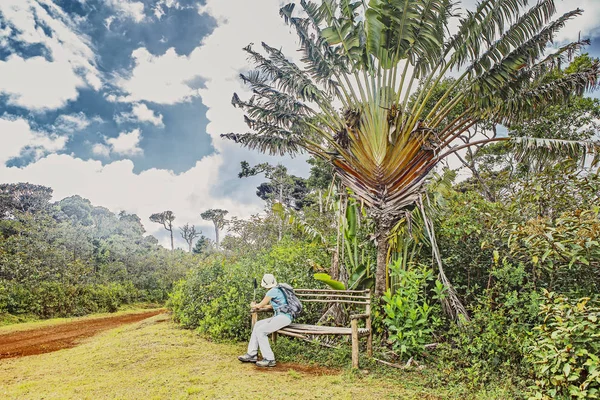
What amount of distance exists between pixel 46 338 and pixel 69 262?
7234mm

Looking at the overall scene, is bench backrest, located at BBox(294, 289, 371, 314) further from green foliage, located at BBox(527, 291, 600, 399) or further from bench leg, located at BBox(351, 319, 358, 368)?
green foliage, located at BBox(527, 291, 600, 399)

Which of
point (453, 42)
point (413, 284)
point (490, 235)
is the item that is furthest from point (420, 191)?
point (453, 42)

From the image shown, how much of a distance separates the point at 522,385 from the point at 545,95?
4.99m

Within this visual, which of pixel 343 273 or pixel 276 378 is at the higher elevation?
pixel 343 273

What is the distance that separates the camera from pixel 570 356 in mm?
3189

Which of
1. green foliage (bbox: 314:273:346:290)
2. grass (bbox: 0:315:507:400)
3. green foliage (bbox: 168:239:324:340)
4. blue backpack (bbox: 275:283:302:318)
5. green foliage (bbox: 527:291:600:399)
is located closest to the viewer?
green foliage (bbox: 527:291:600:399)

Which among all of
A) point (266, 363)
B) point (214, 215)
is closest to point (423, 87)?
point (266, 363)

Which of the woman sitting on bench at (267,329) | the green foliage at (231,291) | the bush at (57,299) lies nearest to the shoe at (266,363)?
the woman sitting on bench at (267,329)

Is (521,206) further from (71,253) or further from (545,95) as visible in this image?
(71,253)

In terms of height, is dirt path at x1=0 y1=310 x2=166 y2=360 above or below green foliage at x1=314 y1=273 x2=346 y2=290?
below

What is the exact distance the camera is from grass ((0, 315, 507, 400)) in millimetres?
3916

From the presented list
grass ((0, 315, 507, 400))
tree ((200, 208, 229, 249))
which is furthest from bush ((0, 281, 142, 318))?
tree ((200, 208, 229, 249))

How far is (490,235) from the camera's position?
553 cm

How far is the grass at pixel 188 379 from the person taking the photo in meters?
3.92
